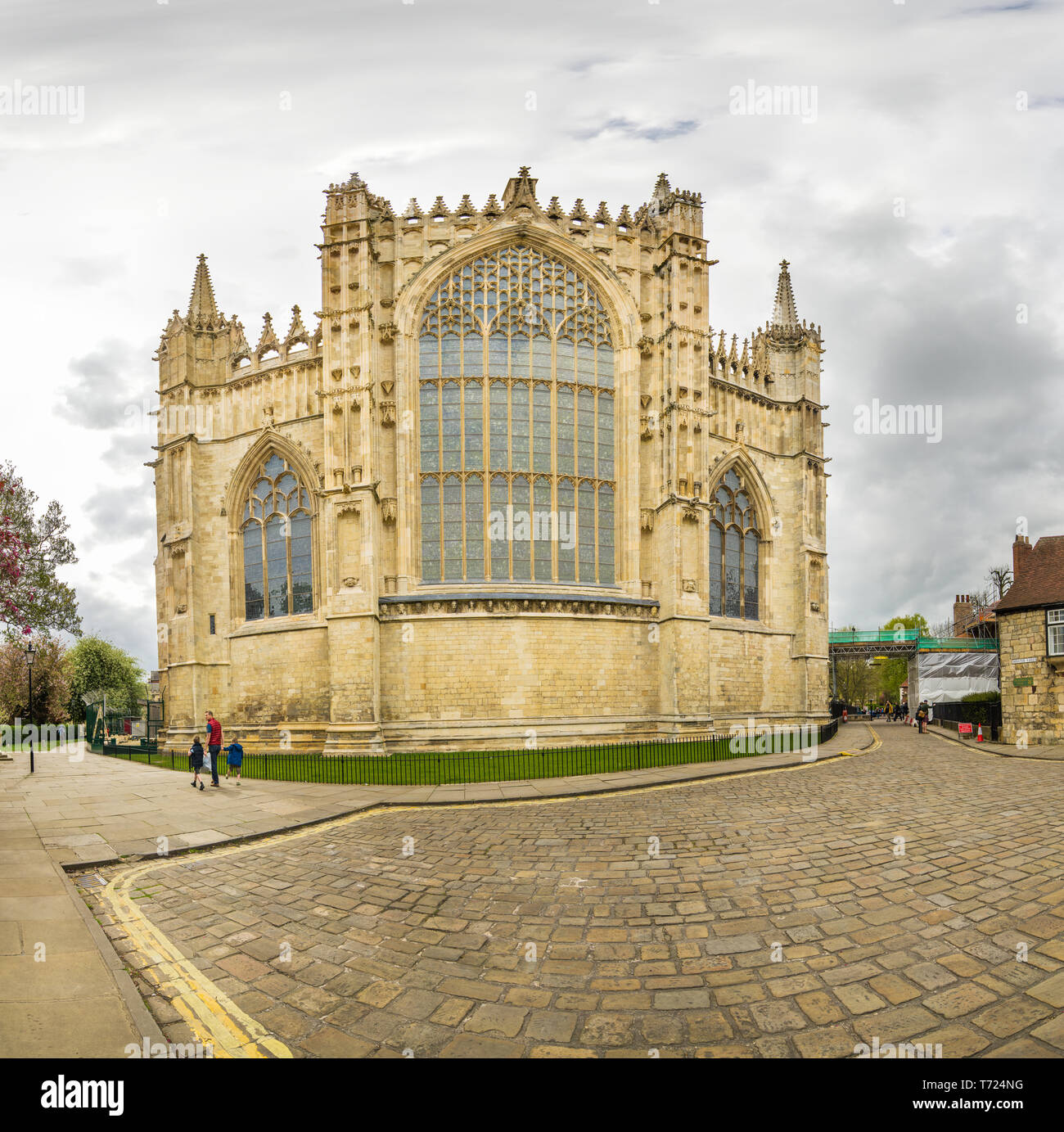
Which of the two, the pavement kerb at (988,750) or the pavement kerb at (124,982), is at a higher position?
the pavement kerb at (124,982)

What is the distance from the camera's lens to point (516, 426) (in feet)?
77.8

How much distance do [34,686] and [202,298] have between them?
2879 cm

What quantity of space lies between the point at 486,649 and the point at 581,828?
12571 mm

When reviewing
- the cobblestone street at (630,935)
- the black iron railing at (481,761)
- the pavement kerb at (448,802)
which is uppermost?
the cobblestone street at (630,935)

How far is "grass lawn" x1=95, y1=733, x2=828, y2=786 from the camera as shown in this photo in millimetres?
15906

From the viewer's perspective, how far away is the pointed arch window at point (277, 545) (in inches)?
961

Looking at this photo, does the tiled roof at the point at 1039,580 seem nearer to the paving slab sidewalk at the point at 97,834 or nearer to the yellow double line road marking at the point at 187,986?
the paving slab sidewalk at the point at 97,834

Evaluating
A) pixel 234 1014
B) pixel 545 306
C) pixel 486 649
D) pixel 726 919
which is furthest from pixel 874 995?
→ pixel 545 306

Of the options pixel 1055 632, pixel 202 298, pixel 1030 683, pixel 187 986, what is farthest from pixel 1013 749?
pixel 202 298

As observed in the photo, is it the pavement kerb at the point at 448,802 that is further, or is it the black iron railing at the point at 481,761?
the black iron railing at the point at 481,761

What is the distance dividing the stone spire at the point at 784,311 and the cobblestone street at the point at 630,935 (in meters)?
25.7

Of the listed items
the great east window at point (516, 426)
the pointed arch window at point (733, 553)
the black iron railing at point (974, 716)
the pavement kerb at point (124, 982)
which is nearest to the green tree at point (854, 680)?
the black iron railing at point (974, 716)

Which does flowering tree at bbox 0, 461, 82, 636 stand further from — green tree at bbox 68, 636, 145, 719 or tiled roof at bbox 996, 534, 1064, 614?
tiled roof at bbox 996, 534, 1064, 614

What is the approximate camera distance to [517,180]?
968 inches
